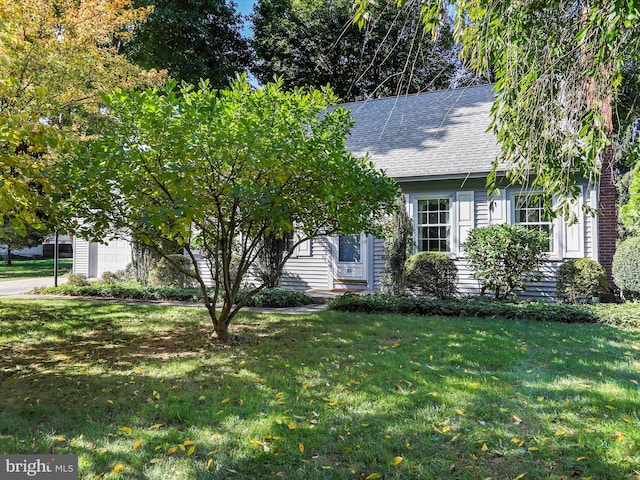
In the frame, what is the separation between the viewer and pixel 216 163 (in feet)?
16.4

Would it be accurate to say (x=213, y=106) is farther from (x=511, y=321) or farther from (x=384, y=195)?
(x=511, y=321)

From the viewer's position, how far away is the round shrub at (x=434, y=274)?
9.46 m

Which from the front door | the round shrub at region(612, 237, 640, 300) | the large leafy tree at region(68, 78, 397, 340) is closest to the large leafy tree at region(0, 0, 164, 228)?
the large leafy tree at region(68, 78, 397, 340)

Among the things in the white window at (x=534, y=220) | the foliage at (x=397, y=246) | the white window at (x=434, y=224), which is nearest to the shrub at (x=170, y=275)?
the foliage at (x=397, y=246)

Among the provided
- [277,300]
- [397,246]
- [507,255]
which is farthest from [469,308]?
[277,300]

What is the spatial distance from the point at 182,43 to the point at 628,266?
18.8 m

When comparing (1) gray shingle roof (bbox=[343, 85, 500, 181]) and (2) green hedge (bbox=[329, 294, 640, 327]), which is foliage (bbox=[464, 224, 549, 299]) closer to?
(2) green hedge (bbox=[329, 294, 640, 327])

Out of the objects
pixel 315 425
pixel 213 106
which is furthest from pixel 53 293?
pixel 315 425

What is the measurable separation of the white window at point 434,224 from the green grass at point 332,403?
4360mm

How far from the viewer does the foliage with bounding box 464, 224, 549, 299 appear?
29.0 feet

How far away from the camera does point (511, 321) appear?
739cm

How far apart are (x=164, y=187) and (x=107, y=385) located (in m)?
2.11

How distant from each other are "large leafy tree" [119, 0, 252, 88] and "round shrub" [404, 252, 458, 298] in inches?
549

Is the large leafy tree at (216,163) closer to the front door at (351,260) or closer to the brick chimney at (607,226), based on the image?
the front door at (351,260)
